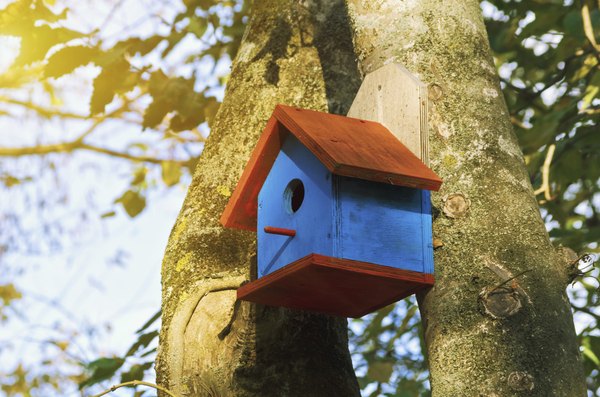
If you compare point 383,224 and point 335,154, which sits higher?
point 335,154

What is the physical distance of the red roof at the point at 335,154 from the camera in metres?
2.29

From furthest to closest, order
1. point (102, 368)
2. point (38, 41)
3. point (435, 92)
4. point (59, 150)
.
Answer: point (59, 150) < point (38, 41) < point (102, 368) < point (435, 92)

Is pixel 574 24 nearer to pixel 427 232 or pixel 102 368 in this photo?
pixel 427 232

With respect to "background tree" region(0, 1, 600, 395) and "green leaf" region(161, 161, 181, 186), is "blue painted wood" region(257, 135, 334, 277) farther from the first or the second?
"green leaf" region(161, 161, 181, 186)

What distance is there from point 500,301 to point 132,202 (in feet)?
9.51

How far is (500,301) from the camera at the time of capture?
6.89 ft

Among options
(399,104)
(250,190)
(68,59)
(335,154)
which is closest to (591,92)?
(399,104)

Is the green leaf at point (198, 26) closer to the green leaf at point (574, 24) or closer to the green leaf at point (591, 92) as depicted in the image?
the green leaf at point (574, 24)

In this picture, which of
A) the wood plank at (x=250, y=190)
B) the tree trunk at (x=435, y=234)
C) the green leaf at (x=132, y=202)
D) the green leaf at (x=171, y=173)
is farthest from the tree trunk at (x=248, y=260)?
the green leaf at (x=171, y=173)

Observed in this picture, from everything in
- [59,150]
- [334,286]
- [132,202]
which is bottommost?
[334,286]

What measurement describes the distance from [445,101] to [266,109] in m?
1.00

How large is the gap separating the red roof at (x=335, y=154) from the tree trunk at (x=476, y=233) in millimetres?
113

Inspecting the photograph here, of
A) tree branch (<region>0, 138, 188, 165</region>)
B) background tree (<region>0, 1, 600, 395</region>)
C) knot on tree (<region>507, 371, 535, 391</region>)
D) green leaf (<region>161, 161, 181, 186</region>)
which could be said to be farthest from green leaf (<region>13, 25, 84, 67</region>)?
tree branch (<region>0, 138, 188, 165</region>)

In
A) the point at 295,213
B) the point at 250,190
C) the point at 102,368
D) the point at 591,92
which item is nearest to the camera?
the point at 295,213
